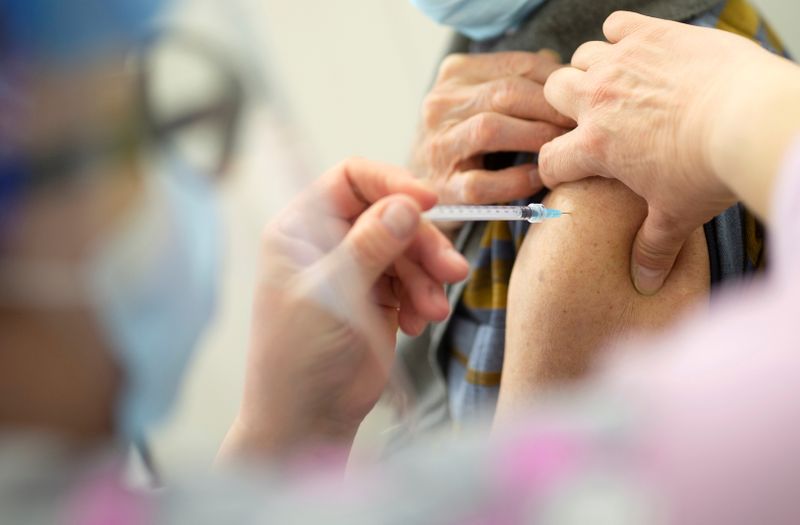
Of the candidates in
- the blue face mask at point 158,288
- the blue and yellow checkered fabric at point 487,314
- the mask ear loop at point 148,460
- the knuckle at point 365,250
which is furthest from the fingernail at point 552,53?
the mask ear loop at point 148,460

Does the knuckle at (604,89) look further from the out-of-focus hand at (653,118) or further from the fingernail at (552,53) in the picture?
the fingernail at (552,53)

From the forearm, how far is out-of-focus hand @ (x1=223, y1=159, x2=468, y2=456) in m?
0.25

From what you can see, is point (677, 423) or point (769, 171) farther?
point (769, 171)

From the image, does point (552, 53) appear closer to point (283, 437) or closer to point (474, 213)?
point (474, 213)

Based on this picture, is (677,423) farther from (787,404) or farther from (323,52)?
(323,52)

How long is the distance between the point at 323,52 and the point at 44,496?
0.43 m

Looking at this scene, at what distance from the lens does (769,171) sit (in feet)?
1.60

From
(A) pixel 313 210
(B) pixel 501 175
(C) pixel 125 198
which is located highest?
(C) pixel 125 198

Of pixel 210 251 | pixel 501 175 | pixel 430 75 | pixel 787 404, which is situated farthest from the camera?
pixel 430 75

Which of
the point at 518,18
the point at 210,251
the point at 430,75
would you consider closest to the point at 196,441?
the point at 210,251

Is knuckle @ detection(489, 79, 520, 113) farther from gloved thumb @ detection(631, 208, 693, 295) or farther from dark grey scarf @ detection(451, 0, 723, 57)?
gloved thumb @ detection(631, 208, 693, 295)

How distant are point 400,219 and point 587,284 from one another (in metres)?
0.29

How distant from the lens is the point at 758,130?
511 mm

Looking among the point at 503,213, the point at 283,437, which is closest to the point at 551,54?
the point at 503,213
